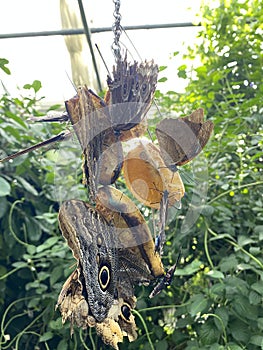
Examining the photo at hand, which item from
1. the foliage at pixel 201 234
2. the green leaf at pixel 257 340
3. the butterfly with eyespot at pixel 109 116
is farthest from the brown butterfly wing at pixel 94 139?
the green leaf at pixel 257 340

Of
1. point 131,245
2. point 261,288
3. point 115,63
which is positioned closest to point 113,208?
point 131,245

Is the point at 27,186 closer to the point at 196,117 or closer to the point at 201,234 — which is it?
the point at 201,234

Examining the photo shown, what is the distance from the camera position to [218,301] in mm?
1064

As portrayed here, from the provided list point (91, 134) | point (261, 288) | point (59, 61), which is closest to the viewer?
point (91, 134)

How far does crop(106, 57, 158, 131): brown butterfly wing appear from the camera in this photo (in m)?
0.54

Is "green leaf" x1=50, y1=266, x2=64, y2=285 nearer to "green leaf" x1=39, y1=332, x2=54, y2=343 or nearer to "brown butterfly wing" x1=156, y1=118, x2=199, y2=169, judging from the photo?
"green leaf" x1=39, y1=332, x2=54, y2=343

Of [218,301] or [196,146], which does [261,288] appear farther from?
[196,146]

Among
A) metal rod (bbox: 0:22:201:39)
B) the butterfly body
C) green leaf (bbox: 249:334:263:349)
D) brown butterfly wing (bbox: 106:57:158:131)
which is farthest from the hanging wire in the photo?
metal rod (bbox: 0:22:201:39)

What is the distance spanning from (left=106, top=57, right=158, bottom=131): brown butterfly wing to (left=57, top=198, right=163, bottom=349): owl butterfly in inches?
4.0

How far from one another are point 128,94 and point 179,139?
3.0 inches

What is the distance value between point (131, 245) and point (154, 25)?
47.6 inches

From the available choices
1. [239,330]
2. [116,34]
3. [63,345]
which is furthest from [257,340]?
[116,34]

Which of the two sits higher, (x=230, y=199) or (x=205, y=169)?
(x=205, y=169)

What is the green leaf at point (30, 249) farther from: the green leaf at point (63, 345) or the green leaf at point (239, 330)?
the green leaf at point (239, 330)
